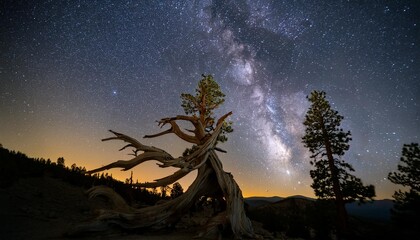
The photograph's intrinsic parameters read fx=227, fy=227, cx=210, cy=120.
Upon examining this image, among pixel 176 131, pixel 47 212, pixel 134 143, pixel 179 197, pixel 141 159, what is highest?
pixel 176 131

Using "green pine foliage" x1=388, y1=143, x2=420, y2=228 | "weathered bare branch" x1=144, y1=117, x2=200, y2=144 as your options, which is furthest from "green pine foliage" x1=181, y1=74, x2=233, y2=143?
"green pine foliage" x1=388, y1=143, x2=420, y2=228

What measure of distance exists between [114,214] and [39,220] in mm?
3058

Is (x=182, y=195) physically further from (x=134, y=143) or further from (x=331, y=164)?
(x=331, y=164)

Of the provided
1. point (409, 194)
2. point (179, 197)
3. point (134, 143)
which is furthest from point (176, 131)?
point (409, 194)

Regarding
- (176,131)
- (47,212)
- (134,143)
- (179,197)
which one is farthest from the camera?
(176,131)

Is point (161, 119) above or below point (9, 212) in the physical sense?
above

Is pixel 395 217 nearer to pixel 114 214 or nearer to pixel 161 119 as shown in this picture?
pixel 161 119

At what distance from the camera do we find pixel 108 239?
629 cm

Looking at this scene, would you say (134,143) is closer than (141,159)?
No

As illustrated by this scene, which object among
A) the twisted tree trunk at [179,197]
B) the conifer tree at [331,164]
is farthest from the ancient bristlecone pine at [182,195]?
the conifer tree at [331,164]

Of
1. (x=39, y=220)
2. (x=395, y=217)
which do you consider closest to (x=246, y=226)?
(x=39, y=220)

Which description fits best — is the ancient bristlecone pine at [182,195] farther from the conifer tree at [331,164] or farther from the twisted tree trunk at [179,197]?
the conifer tree at [331,164]

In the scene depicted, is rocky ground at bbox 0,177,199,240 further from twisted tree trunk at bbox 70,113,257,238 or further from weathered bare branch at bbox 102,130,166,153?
weathered bare branch at bbox 102,130,166,153

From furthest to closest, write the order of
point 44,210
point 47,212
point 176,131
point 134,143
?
1. point 176,131
2. point 134,143
3. point 44,210
4. point 47,212
